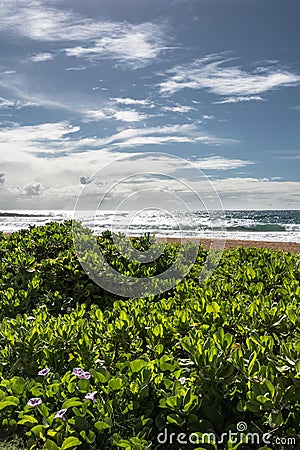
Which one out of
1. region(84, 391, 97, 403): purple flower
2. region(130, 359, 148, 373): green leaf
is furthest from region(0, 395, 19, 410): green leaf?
region(130, 359, 148, 373): green leaf

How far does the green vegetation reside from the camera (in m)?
2.61

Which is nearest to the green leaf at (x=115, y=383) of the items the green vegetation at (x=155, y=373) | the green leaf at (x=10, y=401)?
the green vegetation at (x=155, y=373)

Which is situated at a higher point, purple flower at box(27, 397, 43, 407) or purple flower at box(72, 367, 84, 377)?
purple flower at box(72, 367, 84, 377)

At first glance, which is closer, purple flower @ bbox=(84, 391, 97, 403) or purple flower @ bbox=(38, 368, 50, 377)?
purple flower @ bbox=(84, 391, 97, 403)

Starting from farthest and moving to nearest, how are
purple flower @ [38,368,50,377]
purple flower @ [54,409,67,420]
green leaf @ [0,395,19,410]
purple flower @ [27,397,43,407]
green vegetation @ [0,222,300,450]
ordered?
purple flower @ [38,368,50,377] < green leaf @ [0,395,19,410] < purple flower @ [27,397,43,407] < purple flower @ [54,409,67,420] < green vegetation @ [0,222,300,450]

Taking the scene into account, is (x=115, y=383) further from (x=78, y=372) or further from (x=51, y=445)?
(x=51, y=445)

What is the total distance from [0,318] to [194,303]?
7.28ft

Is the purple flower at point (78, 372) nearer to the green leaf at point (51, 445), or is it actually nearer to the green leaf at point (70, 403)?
the green leaf at point (70, 403)

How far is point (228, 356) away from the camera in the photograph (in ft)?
8.79

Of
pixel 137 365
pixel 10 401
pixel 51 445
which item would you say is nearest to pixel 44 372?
pixel 10 401

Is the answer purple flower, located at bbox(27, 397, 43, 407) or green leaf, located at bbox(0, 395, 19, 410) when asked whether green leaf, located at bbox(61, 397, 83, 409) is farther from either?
green leaf, located at bbox(0, 395, 19, 410)

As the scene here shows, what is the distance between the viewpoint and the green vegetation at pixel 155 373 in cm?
261

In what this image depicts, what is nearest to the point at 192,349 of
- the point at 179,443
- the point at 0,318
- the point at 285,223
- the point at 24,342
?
the point at 179,443

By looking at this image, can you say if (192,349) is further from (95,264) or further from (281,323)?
(95,264)
